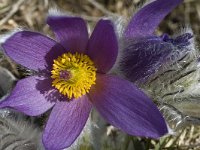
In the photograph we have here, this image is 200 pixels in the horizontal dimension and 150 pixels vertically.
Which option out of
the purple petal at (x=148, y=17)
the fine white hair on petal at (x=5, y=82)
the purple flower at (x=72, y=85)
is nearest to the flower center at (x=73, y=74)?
the purple flower at (x=72, y=85)

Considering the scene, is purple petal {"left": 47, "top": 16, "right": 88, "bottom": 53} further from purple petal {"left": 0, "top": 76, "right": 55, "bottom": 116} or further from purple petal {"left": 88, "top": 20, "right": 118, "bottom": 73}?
purple petal {"left": 0, "top": 76, "right": 55, "bottom": 116}

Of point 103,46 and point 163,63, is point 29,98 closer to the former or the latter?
point 103,46

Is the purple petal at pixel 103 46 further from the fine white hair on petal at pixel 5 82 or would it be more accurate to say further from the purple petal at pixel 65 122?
the fine white hair on petal at pixel 5 82

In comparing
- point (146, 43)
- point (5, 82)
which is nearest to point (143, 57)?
point (146, 43)

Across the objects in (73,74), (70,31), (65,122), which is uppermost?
(70,31)

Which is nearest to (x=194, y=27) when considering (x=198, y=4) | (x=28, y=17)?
(x=198, y=4)

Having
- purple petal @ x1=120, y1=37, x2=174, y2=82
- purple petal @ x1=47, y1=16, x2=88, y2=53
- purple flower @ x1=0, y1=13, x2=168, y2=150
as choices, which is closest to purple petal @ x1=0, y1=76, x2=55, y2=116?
purple flower @ x1=0, y1=13, x2=168, y2=150

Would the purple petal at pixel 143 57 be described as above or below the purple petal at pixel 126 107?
above
